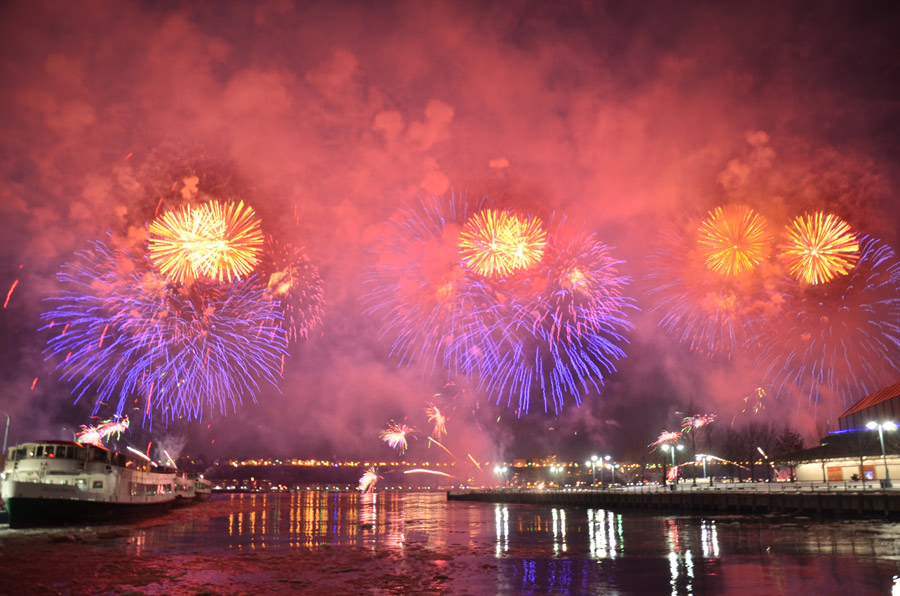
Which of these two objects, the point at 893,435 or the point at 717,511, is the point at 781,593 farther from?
the point at 893,435

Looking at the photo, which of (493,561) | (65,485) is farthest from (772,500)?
(65,485)

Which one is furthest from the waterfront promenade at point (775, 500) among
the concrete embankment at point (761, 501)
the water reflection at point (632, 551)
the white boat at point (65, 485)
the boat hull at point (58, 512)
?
the white boat at point (65, 485)

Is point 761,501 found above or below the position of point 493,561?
below

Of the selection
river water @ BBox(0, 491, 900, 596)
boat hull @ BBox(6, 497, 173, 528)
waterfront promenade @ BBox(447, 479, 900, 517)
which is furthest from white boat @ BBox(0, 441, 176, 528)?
waterfront promenade @ BBox(447, 479, 900, 517)

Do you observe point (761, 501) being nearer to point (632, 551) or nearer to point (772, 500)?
point (772, 500)

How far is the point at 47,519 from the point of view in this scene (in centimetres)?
6019

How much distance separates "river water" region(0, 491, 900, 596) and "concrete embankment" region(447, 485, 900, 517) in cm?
364

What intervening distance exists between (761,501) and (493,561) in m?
40.4

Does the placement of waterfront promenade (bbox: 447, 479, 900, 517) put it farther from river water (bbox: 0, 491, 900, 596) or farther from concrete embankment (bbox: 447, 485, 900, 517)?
river water (bbox: 0, 491, 900, 596)

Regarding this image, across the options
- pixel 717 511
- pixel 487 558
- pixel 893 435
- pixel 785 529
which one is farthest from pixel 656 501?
pixel 487 558

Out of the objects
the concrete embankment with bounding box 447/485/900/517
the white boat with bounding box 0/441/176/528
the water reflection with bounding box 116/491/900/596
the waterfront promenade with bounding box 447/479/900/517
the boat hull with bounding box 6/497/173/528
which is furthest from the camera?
the white boat with bounding box 0/441/176/528

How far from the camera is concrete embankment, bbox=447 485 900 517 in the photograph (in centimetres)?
5025

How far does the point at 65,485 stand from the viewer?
63.7 meters

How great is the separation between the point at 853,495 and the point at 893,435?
33.0 meters
